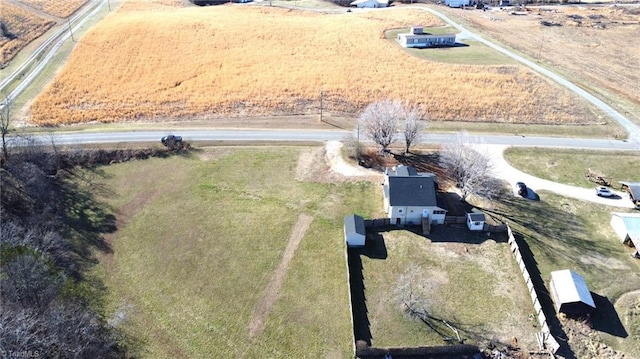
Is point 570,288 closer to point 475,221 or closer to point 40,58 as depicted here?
point 475,221

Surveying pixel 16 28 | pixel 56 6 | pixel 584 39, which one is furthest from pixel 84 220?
pixel 584 39

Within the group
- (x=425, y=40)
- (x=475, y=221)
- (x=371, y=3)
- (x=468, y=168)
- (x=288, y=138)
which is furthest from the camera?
(x=371, y=3)

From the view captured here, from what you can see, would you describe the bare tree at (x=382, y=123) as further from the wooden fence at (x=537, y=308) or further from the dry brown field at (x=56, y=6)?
the dry brown field at (x=56, y=6)

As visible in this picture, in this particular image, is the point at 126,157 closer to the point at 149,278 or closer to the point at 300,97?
the point at 149,278

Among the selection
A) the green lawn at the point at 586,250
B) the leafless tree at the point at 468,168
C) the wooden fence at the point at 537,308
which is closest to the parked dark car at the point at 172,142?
the leafless tree at the point at 468,168

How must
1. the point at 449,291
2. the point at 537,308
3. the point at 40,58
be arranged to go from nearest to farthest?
the point at 537,308
the point at 449,291
the point at 40,58

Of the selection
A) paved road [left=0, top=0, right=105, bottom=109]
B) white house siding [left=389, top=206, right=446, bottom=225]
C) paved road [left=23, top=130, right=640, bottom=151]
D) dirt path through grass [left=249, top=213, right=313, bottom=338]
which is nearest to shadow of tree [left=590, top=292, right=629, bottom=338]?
white house siding [left=389, top=206, right=446, bottom=225]

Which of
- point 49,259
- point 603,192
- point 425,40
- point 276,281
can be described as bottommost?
point 276,281
